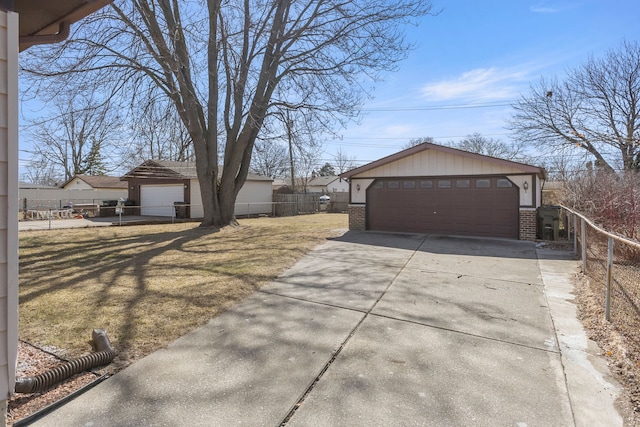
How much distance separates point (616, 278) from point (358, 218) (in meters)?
7.81

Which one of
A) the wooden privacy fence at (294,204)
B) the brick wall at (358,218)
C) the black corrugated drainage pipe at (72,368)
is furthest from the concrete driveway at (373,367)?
the wooden privacy fence at (294,204)

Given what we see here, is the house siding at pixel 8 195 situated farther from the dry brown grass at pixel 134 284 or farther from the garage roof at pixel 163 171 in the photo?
the garage roof at pixel 163 171

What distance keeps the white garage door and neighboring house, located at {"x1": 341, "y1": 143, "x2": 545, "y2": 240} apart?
11.6 metres

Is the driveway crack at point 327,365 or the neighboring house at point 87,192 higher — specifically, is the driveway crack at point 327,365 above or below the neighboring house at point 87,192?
below

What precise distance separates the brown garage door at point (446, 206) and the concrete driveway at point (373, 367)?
18.9 feet

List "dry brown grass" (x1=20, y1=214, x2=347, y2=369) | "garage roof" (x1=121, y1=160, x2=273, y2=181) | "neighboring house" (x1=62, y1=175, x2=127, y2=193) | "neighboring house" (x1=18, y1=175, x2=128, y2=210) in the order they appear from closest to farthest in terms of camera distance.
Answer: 1. "dry brown grass" (x1=20, y1=214, x2=347, y2=369)
2. "garage roof" (x1=121, y1=160, x2=273, y2=181)
3. "neighboring house" (x1=18, y1=175, x2=128, y2=210)
4. "neighboring house" (x1=62, y1=175, x2=127, y2=193)

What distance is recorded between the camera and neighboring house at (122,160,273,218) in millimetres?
19141

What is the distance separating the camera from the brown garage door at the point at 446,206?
34.7ft

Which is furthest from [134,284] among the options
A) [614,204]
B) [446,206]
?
[614,204]

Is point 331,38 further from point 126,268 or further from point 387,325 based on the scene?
point 387,325

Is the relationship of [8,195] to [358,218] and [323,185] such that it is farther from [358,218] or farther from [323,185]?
[323,185]

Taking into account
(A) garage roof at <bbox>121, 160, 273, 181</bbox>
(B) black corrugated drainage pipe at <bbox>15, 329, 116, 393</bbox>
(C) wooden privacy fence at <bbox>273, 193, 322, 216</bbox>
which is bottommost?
(B) black corrugated drainage pipe at <bbox>15, 329, 116, 393</bbox>

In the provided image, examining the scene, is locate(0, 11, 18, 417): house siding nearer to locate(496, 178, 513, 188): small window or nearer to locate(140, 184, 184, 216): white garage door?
locate(496, 178, 513, 188): small window

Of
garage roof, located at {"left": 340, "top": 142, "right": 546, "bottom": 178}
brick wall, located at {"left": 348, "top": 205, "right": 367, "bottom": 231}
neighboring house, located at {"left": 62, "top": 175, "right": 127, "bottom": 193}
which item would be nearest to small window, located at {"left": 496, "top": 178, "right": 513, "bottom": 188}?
garage roof, located at {"left": 340, "top": 142, "right": 546, "bottom": 178}
